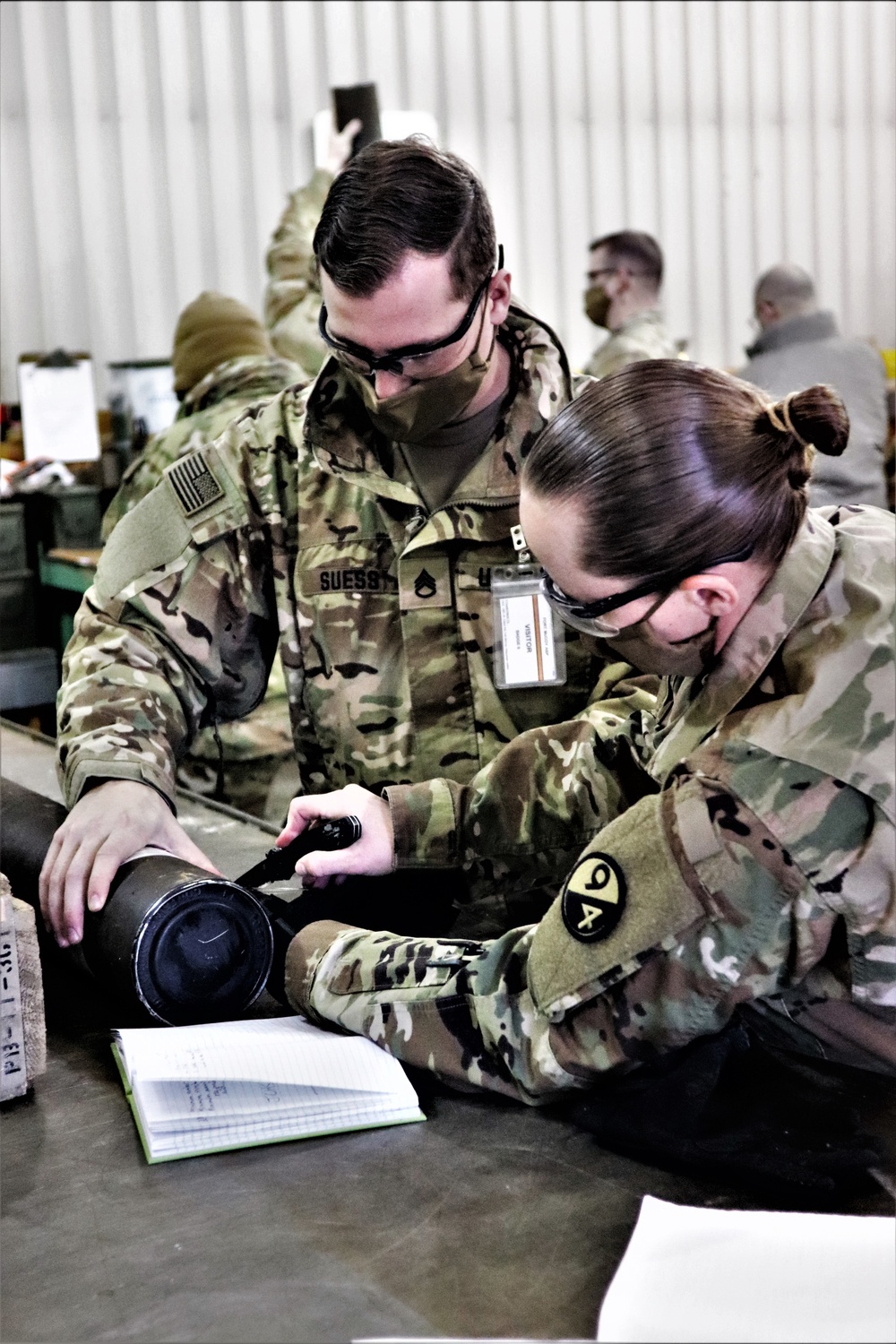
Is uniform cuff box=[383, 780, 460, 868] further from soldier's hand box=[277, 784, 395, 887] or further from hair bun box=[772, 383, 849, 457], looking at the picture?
hair bun box=[772, 383, 849, 457]

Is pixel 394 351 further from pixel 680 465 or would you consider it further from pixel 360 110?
pixel 360 110

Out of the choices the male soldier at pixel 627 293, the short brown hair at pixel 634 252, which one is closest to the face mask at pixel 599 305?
the male soldier at pixel 627 293

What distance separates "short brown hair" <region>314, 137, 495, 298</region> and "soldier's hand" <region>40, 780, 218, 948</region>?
22.8 inches

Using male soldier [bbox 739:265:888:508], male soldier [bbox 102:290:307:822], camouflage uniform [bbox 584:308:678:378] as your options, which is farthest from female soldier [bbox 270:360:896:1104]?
camouflage uniform [bbox 584:308:678:378]

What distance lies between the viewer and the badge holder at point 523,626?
1748 mm

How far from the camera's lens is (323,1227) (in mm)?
1041

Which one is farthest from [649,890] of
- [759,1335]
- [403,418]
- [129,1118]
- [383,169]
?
[383,169]

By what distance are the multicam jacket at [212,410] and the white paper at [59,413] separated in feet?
6.65

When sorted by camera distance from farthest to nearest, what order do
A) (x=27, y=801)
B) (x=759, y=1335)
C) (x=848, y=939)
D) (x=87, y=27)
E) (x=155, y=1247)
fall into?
1. (x=87, y=27)
2. (x=27, y=801)
3. (x=848, y=939)
4. (x=155, y=1247)
5. (x=759, y=1335)

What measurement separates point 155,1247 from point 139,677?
2.79 feet

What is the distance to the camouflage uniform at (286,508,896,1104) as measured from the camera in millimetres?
1103

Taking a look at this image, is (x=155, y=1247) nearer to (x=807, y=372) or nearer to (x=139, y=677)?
(x=139, y=677)

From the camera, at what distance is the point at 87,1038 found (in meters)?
1.40

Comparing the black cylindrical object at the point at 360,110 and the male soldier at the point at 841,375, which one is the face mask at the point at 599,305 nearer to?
the male soldier at the point at 841,375
